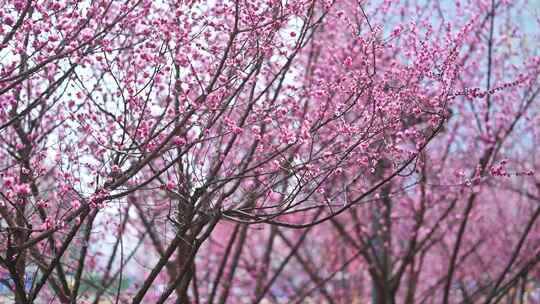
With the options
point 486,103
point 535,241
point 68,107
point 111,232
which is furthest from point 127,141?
point 535,241

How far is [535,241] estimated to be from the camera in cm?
1310

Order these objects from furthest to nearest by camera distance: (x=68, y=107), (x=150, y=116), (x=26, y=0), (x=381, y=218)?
(x=381, y=218) < (x=68, y=107) < (x=150, y=116) < (x=26, y=0)

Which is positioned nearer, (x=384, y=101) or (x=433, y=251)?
(x=384, y=101)

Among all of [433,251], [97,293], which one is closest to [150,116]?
[97,293]

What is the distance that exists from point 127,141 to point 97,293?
239cm

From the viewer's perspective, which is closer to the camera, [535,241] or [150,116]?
[150,116]

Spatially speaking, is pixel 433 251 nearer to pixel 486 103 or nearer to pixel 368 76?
pixel 486 103

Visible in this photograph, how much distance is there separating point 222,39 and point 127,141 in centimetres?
194

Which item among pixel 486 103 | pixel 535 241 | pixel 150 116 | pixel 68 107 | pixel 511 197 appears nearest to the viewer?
pixel 150 116

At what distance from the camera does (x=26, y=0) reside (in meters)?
4.90

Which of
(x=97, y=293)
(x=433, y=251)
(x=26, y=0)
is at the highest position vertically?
(x=433, y=251)

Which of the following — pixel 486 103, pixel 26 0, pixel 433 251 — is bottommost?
pixel 26 0

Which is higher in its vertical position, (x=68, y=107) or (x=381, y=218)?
(x=381, y=218)

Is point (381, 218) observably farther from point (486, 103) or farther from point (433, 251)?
point (433, 251)
